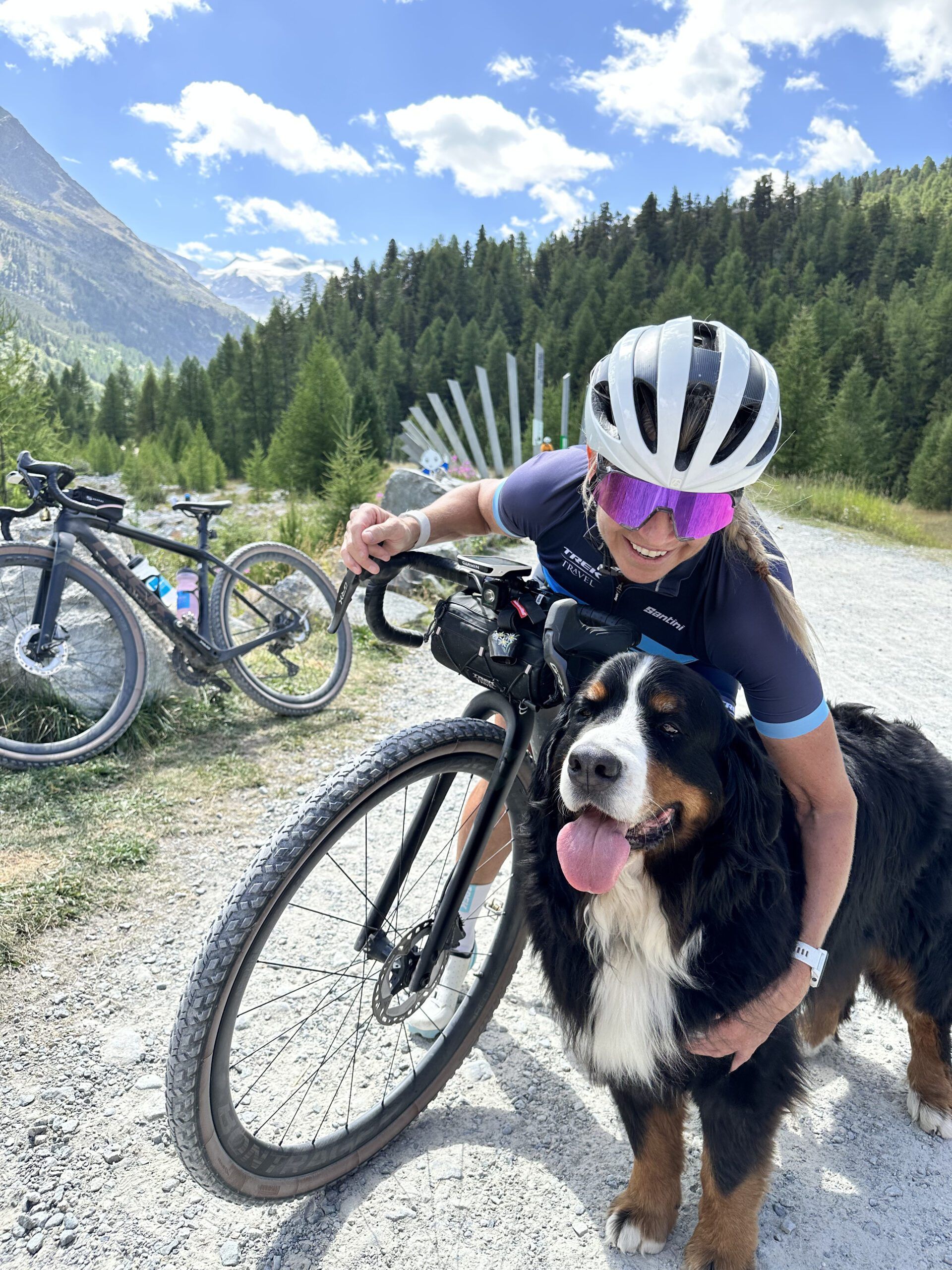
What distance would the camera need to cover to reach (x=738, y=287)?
217 feet

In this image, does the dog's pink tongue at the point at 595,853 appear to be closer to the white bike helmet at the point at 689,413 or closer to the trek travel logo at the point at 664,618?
the trek travel logo at the point at 664,618

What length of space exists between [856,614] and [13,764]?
8.19m

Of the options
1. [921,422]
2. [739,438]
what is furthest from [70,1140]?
[921,422]

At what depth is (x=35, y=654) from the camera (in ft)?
12.8

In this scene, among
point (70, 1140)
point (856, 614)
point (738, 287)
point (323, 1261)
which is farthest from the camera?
point (738, 287)

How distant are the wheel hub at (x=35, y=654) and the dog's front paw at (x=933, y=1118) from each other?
13.5ft

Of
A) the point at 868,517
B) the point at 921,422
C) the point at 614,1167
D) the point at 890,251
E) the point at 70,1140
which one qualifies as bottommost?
the point at 70,1140

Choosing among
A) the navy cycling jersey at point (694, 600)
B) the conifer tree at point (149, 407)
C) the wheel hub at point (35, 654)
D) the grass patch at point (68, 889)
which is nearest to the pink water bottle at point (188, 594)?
the wheel hub at point (35, 654)

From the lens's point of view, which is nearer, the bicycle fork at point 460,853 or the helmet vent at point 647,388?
the helmet vent at point 647,388

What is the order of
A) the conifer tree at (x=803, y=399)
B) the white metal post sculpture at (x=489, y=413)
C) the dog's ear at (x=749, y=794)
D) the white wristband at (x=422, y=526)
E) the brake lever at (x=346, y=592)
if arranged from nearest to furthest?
1. the dog's ear at (x=749, y=794)
2. the brake lever at (x=346, y=592)
3. the white wristband at (x=422, y=526)
4. the white metal post sculpture at (x=489, y=413)
5. the conifer tree at (x=803, y=399)

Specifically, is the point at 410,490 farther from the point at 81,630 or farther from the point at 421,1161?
the point at 421,1161

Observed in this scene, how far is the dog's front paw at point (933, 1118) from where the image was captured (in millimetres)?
2230

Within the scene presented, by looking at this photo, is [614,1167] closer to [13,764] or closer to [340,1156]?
[340,1156]

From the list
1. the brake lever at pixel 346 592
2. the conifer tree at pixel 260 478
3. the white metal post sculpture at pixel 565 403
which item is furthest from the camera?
the conifer tree at pixel 260 478
